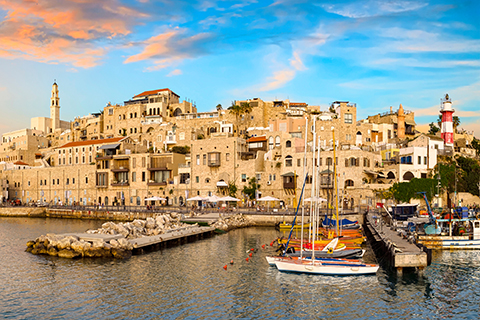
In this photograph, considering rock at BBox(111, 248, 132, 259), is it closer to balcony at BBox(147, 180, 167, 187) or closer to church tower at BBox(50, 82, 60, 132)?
balcony at BBox(147, 180, 167, 187)

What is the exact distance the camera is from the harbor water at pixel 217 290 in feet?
64.2

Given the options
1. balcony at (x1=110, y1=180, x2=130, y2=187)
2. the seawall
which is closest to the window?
the seawall

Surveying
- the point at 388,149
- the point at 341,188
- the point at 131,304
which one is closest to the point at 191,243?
the point at 131,304

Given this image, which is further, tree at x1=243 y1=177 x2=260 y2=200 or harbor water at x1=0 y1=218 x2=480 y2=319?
tree at x1=243 y1=177 x2=260 y2=200

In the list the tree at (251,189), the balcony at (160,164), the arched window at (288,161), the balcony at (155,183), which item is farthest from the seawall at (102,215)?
the arched window at (288,161)

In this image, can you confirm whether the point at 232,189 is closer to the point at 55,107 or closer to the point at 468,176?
the point at 468,176

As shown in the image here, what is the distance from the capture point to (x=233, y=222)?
50250 millimetres

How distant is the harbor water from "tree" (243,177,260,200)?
30273 millimetres

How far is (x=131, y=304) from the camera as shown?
2056 cm

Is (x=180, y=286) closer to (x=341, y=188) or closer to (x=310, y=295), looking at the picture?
(x=310, y=295)

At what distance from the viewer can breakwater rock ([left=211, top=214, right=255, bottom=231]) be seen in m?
47.4

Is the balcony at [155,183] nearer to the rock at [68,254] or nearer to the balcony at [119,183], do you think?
the balcony at [119,183]

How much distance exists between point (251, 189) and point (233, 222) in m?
12.6

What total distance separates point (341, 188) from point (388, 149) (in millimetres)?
17296
